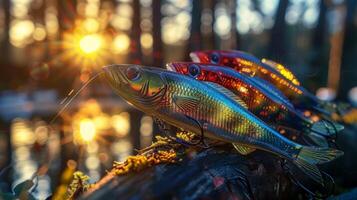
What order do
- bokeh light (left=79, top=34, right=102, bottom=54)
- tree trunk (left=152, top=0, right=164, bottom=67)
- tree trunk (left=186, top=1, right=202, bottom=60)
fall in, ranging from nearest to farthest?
tree trunk (left=186, top=1, right=202, bottom=60), tree trunk (left=152, top=0, right=164, bottom=67), bokeh light (left=79, top=34, right=102, bottom=54)

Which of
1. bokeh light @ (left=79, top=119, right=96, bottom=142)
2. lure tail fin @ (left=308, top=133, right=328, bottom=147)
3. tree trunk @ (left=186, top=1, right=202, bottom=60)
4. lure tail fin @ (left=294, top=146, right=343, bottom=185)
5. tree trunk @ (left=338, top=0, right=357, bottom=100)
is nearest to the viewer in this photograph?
lure tail fin @ (left=294, top=146, right=343, bottom=185)

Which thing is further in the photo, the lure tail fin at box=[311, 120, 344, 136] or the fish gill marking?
the lure tail fin at box=[311, 120, 344, 136]

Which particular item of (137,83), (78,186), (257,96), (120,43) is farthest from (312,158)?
(120,43)

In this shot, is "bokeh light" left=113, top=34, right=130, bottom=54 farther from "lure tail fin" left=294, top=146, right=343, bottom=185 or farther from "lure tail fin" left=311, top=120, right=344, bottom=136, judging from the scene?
"lure tail fin" left=294, top=146, right=343, bottom=185

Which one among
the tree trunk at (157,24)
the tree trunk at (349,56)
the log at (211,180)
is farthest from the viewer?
the tree trunk at (157,24)

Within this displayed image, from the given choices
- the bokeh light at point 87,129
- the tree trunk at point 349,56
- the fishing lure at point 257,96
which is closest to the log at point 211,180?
the fishing lure at point 257,96

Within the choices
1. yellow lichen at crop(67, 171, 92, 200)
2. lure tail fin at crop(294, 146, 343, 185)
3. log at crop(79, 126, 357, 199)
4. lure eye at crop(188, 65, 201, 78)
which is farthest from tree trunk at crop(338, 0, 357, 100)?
yellow lichen at crop(67, 171, 92, 200)

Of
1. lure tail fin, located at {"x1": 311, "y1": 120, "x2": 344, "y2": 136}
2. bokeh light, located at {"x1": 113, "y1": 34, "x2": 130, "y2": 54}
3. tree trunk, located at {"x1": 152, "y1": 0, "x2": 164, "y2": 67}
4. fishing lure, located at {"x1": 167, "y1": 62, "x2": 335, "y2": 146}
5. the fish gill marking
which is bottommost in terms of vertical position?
bokeh light, located at {"x1": 113, "y1": 34, "x2": 130, "y2": 54}

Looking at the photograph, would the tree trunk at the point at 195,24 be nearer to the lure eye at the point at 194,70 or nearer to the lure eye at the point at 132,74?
the lure eye at the point at 194,70

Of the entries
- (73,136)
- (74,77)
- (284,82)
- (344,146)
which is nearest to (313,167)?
(284,82)
